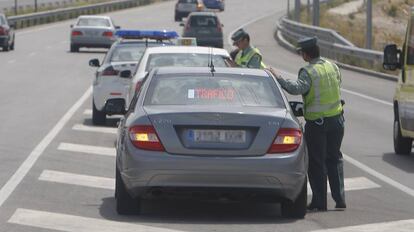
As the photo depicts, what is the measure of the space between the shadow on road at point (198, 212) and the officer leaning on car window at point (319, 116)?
47 cm

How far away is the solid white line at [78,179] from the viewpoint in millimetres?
13069

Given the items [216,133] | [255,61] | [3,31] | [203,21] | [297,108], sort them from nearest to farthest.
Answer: [216,133], [297,108], [255,61], [3,31], [203,21]

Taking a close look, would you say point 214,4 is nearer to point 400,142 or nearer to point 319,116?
point 400,142

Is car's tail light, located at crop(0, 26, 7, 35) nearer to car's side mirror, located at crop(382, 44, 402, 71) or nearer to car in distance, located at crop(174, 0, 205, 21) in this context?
car in distance, located at crop(174, 0, 205, 21)

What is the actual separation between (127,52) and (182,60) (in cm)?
492

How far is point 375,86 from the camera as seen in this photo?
32094mm

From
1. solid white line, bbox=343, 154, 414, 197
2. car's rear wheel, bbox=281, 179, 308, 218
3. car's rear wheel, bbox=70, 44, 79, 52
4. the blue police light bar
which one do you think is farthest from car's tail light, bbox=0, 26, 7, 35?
car's rear wheel, bbox=281, 179, 308, 218

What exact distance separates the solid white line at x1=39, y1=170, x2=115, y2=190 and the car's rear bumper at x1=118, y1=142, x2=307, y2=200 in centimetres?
261

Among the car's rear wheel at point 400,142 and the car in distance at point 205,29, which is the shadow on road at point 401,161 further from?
the car in distance at point 205,29

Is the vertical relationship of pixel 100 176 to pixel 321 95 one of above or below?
below

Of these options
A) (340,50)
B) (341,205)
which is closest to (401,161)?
(341,205)

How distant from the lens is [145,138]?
10375 millimetres

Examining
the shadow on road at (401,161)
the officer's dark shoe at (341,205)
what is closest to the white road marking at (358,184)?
the shadow on road at (401,161)

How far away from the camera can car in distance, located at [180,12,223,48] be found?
48500 millimetres
